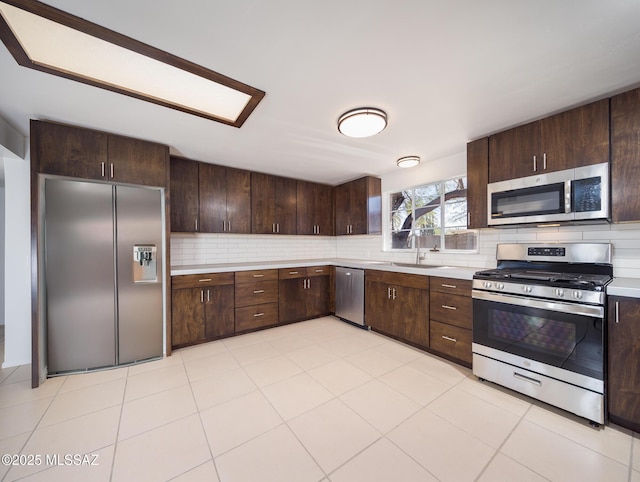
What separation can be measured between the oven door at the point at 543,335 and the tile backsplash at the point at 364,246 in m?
0.77

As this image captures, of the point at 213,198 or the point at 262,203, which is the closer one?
the point at 213,198

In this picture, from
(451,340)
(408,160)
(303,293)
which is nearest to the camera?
(451,340)

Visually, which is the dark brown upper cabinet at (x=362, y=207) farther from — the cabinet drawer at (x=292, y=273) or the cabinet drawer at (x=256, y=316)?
the cabinet drawer at (x=256, y=316)

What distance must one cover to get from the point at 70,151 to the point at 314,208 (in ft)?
10.2

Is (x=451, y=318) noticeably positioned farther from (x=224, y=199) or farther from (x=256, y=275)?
(x=224, y=199)

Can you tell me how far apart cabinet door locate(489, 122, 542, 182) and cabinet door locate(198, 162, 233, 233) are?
128 inches

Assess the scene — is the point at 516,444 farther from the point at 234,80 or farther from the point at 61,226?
the point at 61,226

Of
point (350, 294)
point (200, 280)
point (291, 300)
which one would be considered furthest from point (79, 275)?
point (350, 294)

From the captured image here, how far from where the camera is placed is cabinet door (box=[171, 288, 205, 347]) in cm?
289

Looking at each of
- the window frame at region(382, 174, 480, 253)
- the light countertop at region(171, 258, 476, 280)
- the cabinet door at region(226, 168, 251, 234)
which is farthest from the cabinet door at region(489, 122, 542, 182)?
the cabinet door at region(226, 168, 251, 234)

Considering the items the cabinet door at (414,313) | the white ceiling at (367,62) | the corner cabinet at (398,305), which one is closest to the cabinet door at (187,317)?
the white ceiling at (367,62)

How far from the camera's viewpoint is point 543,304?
74.9 inches

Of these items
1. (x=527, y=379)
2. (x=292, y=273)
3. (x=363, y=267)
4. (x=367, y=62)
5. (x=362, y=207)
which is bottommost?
(x=527, y=379)

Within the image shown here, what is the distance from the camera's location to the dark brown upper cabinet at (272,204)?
3834 millimetres
